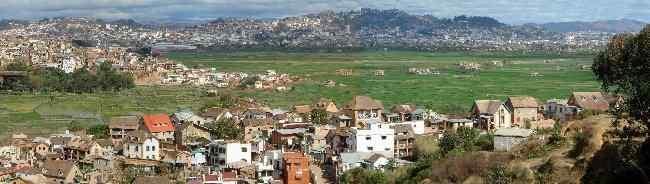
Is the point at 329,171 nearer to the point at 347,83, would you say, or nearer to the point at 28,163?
the point at 28,163

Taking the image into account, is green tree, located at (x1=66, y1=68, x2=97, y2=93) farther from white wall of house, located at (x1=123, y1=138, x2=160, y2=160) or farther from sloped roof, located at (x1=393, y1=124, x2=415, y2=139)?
sloped roof, located at (x1=393, y1=124, x2=415, y2=139)

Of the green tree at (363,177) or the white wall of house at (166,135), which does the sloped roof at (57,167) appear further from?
the green tree at (363,177)

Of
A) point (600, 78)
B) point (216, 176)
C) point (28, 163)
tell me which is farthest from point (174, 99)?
point (600, 78)

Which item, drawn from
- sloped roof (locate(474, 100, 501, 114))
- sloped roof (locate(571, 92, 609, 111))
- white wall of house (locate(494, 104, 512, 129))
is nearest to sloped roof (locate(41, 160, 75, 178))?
sloped roof (locate(474, 100, 501, 114))

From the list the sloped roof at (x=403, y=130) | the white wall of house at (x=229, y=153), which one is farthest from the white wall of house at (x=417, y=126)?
the white wall of house at (x=229, y=153)

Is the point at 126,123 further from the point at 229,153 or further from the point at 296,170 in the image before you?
the point at 296,170
